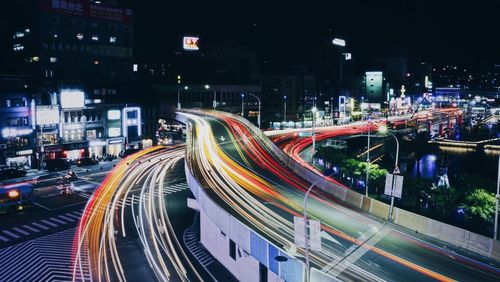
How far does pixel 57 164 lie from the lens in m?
73.2

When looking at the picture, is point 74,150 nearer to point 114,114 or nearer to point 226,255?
point 114,114

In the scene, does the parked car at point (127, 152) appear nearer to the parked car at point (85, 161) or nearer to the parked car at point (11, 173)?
the parked car at point (85, 161)

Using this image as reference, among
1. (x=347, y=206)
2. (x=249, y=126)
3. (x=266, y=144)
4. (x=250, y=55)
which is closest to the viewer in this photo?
(x=347, y=206)

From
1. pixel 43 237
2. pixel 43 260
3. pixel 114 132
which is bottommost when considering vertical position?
pixel 43 260

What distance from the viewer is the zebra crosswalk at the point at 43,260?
3581 centimetres

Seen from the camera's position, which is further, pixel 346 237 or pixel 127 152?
pixel 127 152

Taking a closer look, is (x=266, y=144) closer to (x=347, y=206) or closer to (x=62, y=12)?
(x=347, y=206)

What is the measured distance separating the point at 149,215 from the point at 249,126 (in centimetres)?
4137

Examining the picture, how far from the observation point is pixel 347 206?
40031 millimetres

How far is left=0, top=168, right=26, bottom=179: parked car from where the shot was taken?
65500mm

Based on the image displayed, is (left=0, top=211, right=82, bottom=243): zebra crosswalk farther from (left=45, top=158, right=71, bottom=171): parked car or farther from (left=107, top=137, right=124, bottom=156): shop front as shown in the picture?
(left=107, top=137, right=124, bottom=156): shop front

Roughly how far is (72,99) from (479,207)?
223 ft

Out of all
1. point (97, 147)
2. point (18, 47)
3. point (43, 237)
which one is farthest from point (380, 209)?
point (18, 47)

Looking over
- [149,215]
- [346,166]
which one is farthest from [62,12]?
[346,166]
